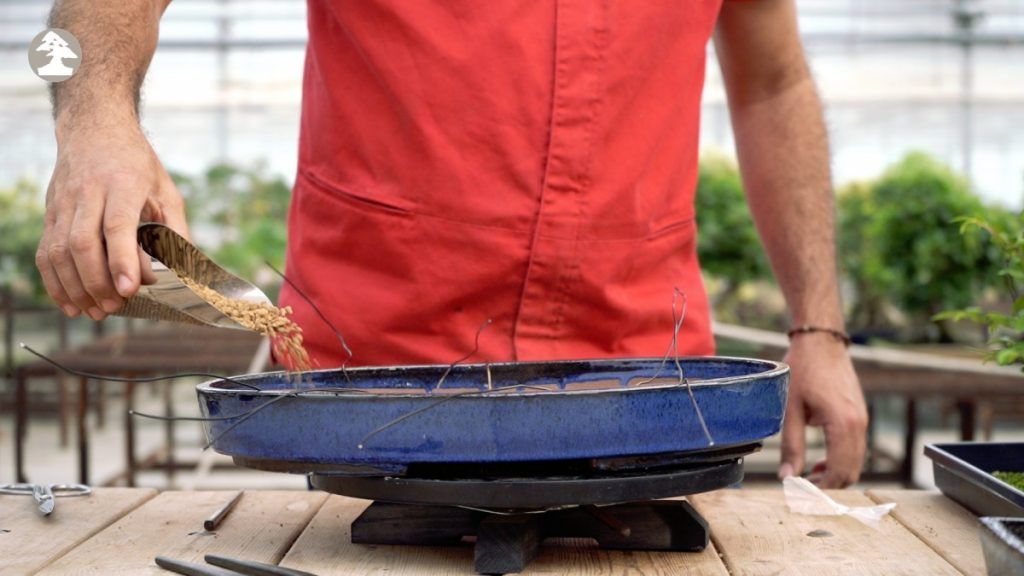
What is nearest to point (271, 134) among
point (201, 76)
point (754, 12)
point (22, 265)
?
point (201, 76)

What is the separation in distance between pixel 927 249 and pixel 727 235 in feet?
2.58

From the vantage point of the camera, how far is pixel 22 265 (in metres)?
6.64

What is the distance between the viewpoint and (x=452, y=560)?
0.94 meters

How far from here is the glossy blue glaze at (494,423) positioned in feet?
2.72

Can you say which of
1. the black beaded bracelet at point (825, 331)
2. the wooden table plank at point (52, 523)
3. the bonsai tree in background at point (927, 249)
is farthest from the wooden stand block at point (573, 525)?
the bonsai tree in background at point (927, 249)

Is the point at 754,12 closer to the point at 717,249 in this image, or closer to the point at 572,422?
the point at 572,422

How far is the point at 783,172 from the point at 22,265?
5852 mm

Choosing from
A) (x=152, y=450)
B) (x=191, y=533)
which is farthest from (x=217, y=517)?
(x=152, y=450)

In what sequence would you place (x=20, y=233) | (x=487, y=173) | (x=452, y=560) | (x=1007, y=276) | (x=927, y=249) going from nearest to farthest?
(x=452, y=560) < (x=1007, y=276) < (x=487, y=173) < (x=927, y=249) < (x=20, y=233)

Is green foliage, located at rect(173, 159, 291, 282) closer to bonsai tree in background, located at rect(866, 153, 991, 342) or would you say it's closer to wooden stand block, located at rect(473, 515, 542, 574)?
bonsai tree in background, located at rect(866, 153, 991, 342)

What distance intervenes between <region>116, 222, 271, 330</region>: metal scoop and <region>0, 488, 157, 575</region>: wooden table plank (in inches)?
7.5

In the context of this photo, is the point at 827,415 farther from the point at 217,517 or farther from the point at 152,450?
the point at 152,450

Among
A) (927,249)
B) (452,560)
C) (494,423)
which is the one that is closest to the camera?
(494,423)

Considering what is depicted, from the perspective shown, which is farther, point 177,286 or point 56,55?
point 56,55
